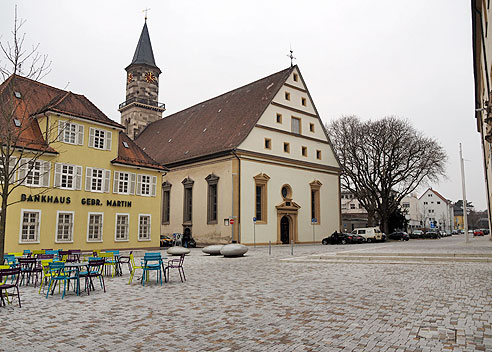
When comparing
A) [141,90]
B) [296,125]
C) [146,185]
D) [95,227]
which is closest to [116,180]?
[146,185]

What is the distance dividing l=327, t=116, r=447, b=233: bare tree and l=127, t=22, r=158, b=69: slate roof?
27374 mm

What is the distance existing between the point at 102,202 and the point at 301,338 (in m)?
23.3

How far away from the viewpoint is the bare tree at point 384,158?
42.8m

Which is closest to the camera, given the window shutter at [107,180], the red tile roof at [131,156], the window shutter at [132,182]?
the window shutter at [107,180]

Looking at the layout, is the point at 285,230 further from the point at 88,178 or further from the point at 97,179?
the point at 88,178

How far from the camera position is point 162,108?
5906 centimetres

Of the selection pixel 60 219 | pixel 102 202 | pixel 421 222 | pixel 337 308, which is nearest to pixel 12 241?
pixel 60 219

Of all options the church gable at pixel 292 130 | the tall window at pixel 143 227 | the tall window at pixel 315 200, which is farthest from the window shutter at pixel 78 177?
the tall window at pixel 315 200

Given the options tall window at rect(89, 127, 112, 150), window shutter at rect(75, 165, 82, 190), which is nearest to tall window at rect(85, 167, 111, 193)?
window shutter at rect(75, 165, 82, 190)

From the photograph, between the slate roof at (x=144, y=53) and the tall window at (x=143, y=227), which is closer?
the tall window at (x=143, y=227)

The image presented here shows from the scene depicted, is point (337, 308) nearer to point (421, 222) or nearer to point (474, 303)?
point (474, 303)

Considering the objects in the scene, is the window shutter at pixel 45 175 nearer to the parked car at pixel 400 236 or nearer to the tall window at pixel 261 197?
the tall window at pixel 261 197

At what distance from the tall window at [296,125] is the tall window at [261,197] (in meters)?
6.39

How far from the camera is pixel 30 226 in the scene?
23438 millimetres
